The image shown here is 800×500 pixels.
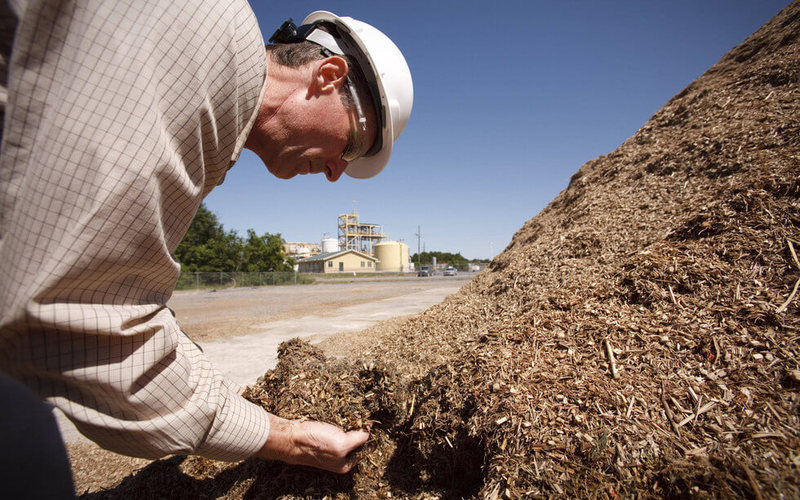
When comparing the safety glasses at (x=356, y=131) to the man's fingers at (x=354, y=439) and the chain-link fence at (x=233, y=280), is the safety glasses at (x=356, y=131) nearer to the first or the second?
the man's fingers at (x=354, y=439)

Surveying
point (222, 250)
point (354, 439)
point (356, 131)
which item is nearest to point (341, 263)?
point (222, 250)

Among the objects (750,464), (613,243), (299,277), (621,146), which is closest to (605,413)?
(750,464)

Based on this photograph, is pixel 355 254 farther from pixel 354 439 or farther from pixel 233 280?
pixel 354 439

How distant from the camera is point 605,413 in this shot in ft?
4.38

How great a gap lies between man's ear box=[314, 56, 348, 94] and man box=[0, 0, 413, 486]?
122 millimetres

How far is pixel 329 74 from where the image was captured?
1.20 meters

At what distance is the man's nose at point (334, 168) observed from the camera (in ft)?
4.78

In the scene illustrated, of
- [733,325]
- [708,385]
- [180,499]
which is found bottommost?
[180,499]

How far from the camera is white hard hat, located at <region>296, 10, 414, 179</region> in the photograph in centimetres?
132

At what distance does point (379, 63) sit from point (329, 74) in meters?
0.23

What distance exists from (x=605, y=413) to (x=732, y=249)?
1.31 meters

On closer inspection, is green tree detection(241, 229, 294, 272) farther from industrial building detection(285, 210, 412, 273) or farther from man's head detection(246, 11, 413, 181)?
man's head detection(246, 11, 413, 181)

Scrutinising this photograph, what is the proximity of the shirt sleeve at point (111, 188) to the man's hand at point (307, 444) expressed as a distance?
1.30 ft

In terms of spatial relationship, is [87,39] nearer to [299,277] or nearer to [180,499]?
[180,499]
